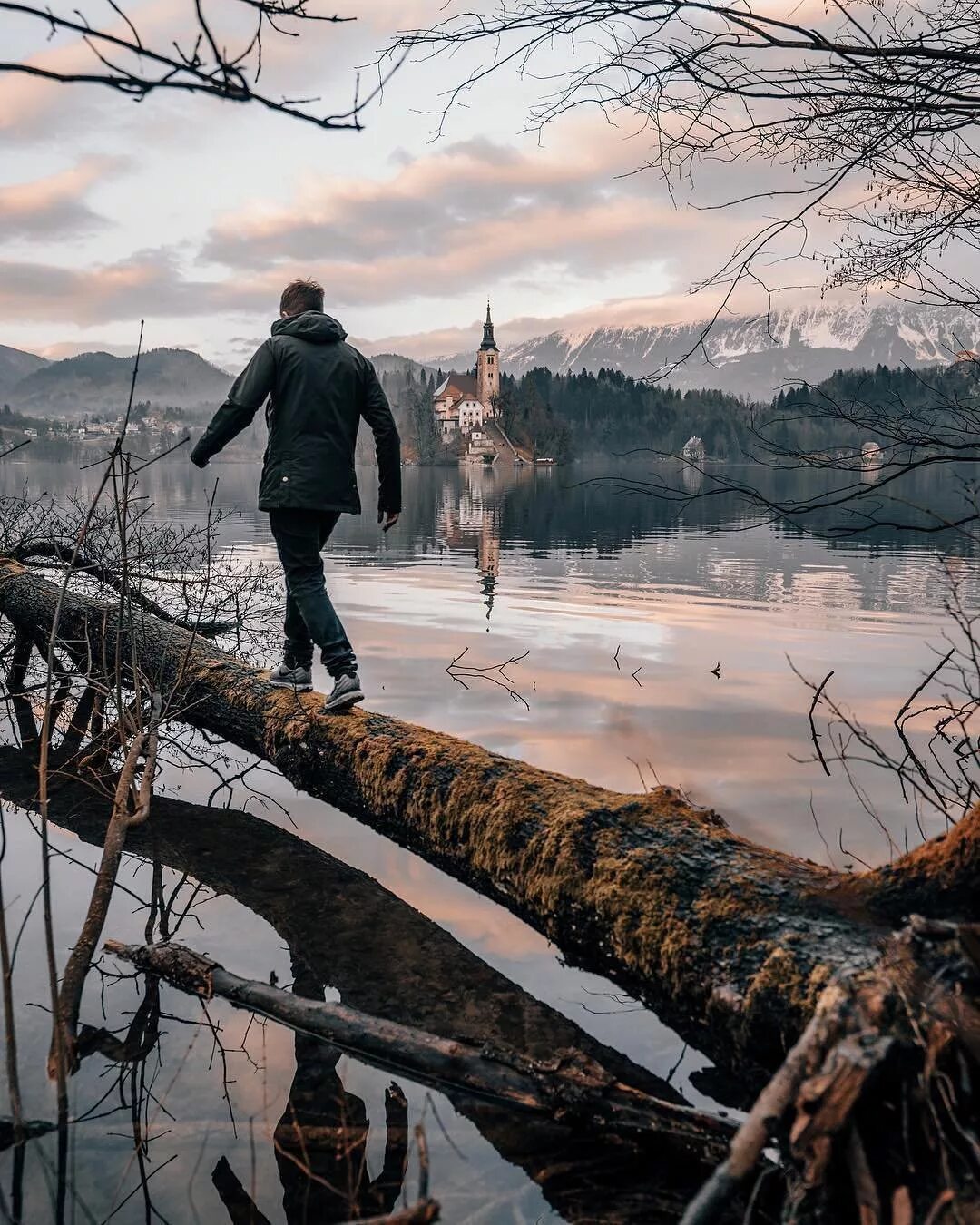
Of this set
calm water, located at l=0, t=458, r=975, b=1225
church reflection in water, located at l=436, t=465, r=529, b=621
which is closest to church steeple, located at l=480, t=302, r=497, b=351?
church reflection in water, located at l=436, t=465, r=529, b=621

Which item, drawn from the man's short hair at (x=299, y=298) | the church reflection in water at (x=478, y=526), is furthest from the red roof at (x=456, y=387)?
the man's short hair at (x=299, y=298)

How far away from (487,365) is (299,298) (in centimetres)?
17755

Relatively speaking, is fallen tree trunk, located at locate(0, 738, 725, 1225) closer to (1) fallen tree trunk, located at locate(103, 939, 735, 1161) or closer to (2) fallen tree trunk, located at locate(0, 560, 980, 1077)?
(1) fallen tree trunk, located at locate(103, 939, 735, 1161)

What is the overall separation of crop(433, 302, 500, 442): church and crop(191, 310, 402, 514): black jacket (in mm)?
149465

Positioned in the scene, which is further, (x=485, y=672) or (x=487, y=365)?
(x=487, y=365)

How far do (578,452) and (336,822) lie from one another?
17172 cm

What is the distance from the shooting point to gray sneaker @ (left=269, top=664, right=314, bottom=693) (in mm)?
6445

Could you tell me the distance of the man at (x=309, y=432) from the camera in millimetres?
5922

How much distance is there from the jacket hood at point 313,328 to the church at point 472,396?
149390 millimetres

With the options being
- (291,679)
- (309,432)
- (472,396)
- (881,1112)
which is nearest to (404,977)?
(881,1112)

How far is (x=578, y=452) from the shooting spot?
174 meters

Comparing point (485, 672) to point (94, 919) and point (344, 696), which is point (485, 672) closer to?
point (344, 696)

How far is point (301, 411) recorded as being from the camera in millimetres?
5934

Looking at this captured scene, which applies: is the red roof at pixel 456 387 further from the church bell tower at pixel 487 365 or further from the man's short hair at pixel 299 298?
the man's short hair at pixel 299 298
